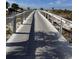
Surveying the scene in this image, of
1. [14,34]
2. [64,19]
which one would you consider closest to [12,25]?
[14,34]

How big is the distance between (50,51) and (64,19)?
379 millimetres

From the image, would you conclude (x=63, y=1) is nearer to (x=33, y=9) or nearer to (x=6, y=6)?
(x=33, y=9)

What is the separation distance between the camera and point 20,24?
7.52ft

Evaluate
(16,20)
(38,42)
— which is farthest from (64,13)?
(16,20)

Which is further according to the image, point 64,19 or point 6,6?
point 64,19

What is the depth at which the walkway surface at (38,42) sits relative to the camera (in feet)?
7.29

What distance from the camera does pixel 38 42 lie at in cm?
226

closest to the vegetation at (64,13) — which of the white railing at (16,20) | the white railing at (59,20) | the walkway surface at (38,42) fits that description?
the white railing at (59,20)

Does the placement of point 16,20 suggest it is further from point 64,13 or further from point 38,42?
point 64,13

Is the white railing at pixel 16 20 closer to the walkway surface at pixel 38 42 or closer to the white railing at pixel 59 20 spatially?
the walkway surface at pixel 38 42

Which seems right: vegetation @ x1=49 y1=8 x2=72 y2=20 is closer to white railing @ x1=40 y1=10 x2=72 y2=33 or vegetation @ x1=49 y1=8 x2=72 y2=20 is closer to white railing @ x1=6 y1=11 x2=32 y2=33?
white railing @ x1=40 y1=10 x2=72 y2=33

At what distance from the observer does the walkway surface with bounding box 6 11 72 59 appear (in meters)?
2.22

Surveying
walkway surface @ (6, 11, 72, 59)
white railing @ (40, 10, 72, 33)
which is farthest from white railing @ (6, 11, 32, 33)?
white railing @ (40, 10, 72, 33)

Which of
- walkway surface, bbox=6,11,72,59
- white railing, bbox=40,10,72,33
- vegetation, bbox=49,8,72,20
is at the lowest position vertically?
walkway surface, bbox=6,11,72,59
